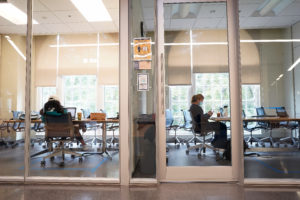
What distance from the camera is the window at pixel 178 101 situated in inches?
121

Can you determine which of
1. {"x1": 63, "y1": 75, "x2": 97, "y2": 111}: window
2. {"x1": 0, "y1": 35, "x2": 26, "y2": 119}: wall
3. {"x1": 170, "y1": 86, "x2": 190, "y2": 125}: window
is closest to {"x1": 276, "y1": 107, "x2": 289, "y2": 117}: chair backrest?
{"x1": 170, "y1": 86, "x2": 190, "y2": 125}: window

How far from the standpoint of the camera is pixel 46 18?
18.8 feet

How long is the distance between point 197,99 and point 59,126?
259cm

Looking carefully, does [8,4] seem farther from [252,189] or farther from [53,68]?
[252,189]

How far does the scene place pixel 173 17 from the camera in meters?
3.05

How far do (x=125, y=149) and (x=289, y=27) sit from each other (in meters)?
4.34

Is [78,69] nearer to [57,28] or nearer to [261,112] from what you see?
[57,28]

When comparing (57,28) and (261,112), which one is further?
(57,28)

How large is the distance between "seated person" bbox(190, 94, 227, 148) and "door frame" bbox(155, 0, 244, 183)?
1.06 feet

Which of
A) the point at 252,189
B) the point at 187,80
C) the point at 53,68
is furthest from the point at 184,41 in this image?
the point at 53,68

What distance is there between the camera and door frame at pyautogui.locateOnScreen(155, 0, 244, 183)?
2826mm

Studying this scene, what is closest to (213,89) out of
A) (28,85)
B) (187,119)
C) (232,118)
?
(232,118)

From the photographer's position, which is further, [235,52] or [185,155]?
[185,155]

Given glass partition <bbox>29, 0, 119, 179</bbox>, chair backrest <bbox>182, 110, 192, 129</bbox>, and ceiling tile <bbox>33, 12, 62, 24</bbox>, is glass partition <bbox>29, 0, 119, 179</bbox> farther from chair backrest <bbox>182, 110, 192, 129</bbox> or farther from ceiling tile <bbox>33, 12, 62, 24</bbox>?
chair backrest <bbox>182, 110, 192, 129</bbox>
